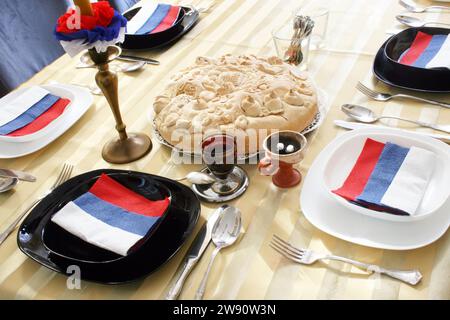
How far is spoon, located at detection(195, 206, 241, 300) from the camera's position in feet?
2.30

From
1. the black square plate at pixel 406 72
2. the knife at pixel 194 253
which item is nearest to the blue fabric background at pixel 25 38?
the knife at pixel 194 253

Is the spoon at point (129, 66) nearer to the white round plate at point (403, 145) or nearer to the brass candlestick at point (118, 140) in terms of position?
the brass candlestick at point (118, 140)

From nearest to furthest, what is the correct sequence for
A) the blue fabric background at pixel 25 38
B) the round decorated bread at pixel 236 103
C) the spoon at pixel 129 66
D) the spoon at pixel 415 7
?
the round decorated bread at pixel 236 103 → the spoon at pixel 129 66 → the spoon at pixel 415 7 → the blue fabric background at pixel 25 38

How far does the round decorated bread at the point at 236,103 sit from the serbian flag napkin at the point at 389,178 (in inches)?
7.2

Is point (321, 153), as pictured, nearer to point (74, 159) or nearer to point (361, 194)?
point (361, 194)

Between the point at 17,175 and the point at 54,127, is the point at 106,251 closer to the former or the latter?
the point at 17,175

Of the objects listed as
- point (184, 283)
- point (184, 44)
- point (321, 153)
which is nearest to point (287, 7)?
point (184, 44)

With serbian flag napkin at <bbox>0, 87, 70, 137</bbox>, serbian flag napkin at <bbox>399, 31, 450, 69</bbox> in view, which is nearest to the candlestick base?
serbian flag napkin at <bbox>0, 87, 70, 137</bbox>

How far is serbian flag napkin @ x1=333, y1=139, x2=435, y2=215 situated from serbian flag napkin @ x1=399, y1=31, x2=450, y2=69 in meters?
0.37

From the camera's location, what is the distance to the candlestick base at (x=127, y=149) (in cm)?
95

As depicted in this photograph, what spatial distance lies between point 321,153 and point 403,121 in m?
0.26

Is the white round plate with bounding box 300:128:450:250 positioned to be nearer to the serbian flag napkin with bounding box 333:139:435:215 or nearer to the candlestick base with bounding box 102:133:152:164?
the serbian flag napkin with bounding box 333:139:435:215

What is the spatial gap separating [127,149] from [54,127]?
0.75ft

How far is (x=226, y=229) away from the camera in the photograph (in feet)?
2.36
